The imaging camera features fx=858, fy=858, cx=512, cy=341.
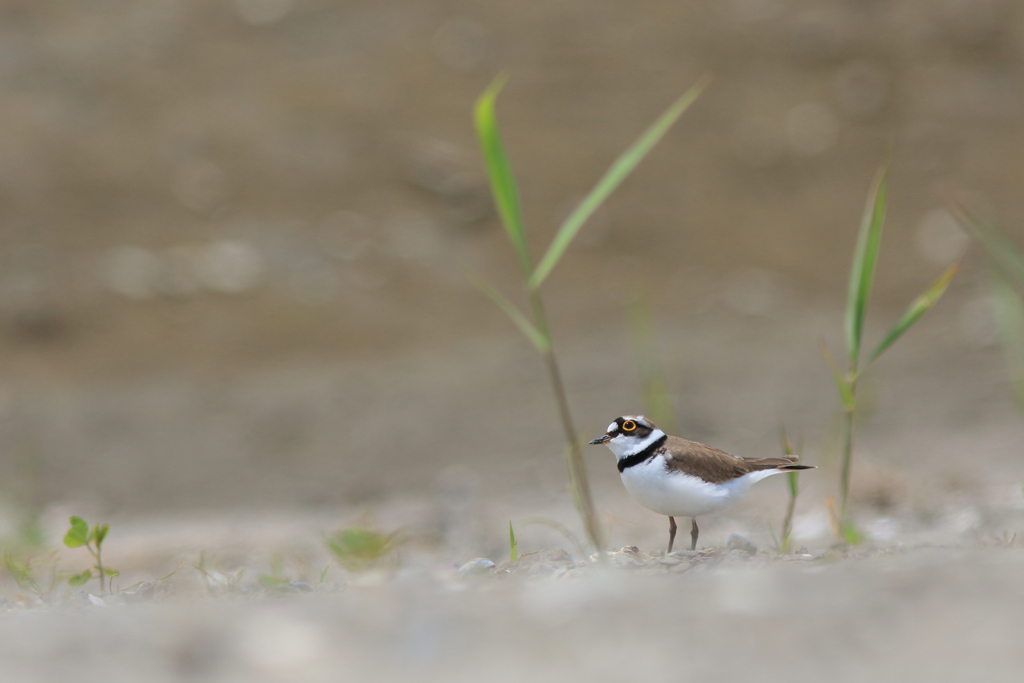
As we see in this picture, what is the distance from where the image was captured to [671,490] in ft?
4.65

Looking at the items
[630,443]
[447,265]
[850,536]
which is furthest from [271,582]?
[447,265]

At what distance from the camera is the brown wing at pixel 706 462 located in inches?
58.2

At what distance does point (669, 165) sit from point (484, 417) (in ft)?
13.8

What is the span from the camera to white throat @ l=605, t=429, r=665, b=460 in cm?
152

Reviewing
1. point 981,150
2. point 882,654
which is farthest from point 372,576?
point 981,150

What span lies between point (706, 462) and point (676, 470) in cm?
8

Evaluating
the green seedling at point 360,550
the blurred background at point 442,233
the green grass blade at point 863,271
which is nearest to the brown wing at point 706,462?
the green grass blade at point 863,271

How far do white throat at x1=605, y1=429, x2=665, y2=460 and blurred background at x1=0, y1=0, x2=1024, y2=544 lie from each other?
332 centimetres

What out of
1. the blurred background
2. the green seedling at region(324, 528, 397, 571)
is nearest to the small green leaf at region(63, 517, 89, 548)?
the green seedling at region(324, 528, 397, 571)

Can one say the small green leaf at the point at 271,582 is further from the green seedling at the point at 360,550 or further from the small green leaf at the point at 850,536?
the small green leaf at the point at 850,536

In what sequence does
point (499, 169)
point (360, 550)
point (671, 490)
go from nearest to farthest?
point (499, 169) → point (671, 490) → point (360, 550)

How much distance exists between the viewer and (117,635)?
3.41 ft

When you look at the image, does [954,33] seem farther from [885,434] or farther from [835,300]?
[885,434]

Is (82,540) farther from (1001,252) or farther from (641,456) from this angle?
(1001,252)
